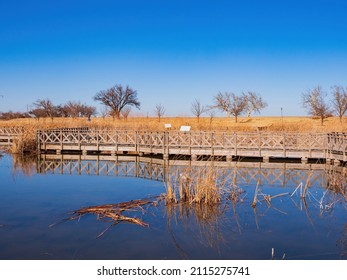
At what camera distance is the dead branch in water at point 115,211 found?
9758 mm

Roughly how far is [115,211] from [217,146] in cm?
1330

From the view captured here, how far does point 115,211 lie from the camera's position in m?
10.7

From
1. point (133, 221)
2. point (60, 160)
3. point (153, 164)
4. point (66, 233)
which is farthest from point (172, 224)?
point (60, 160)

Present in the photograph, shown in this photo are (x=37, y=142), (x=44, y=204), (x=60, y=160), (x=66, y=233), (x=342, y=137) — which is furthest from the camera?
(x=37, y=142)

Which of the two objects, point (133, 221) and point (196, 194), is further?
point (196, 194)

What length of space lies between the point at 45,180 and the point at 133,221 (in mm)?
7951

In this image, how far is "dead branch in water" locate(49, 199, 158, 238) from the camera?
32.0ft

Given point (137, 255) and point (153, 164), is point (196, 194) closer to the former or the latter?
point (137, 255)

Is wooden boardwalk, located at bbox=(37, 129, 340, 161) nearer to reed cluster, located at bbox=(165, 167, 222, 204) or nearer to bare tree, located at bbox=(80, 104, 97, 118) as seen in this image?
reed cluster, located at bbox=(165, 167, 222, 204)

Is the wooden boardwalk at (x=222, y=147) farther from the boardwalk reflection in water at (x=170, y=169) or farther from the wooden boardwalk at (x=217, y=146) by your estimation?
the boardwalk reflection in water at (x=170, y=169)

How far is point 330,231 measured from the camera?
9070 mm

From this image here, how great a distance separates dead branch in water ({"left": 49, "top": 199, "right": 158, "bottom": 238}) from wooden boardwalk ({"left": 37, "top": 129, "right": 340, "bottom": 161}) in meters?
11.4

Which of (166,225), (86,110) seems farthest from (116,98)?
(166,225)

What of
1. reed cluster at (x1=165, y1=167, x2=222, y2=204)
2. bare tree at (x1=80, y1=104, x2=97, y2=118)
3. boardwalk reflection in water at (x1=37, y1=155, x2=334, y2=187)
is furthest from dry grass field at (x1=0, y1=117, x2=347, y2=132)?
bare tree at (x1=80, y1=104, x2=97, y2=118)
